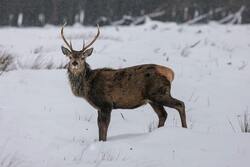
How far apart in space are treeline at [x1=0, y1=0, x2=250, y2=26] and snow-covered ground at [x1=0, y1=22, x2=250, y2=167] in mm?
14587

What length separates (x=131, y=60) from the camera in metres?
14.5

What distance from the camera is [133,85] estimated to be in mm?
7527

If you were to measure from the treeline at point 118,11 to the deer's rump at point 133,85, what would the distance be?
25023mm

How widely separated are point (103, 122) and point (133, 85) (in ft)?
1.84

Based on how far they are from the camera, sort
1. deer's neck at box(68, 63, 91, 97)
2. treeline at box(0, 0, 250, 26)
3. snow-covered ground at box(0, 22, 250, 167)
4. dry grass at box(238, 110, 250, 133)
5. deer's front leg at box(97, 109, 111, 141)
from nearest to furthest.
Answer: snow-covered ground at box(0, 22, 250, 167)
deer's front leg at box(97, 109, 111, 141)
dry grass at box(238, 110, 250, 133)
deer's neck at box(68, 63, 91, 97)
treeline at box(0, 0, 250, 26)

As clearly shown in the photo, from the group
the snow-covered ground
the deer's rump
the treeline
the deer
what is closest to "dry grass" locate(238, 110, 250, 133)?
the snow-covered ground

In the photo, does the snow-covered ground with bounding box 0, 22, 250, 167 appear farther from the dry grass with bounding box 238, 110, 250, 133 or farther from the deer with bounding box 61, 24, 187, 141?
the deer with bounding box 61, 24, 187, 141

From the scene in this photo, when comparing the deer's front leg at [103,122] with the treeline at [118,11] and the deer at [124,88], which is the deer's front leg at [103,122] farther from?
the treeline at [118,11]

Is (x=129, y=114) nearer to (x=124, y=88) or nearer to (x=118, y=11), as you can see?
(x=124, y=88)

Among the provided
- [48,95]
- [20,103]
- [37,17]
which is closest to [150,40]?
[48,95]

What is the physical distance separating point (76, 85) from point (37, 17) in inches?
1055

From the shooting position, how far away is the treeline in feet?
109

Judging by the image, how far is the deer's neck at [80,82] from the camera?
7754 millimetres

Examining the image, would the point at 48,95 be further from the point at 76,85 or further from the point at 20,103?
the point at 76,85
